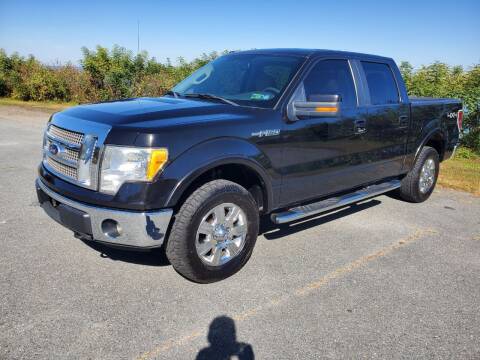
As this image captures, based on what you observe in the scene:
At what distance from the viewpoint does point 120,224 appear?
9.70 ft

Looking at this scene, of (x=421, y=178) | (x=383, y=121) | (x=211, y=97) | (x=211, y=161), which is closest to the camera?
(x=211, y=161)

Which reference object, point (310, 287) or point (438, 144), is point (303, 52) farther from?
point (438, 144)

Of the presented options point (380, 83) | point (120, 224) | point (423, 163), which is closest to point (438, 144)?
point (423, 163)

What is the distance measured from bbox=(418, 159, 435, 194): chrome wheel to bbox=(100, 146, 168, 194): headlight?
4306 mm

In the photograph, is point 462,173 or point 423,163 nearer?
point 423,163

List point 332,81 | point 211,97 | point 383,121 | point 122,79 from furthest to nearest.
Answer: point 122,79
point 383,121
point 332,81
point 211,97

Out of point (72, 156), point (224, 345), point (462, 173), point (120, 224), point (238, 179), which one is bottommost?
point (224, 345)

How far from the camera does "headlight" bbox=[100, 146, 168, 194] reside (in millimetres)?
2930

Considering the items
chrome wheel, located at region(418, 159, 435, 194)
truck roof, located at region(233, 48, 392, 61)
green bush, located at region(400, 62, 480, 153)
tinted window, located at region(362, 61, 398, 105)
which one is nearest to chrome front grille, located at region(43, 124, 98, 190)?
truck roof, located at region(233, 48, 392, 61)

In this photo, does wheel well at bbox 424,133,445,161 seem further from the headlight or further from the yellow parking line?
the headlight

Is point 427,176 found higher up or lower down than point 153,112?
lower down

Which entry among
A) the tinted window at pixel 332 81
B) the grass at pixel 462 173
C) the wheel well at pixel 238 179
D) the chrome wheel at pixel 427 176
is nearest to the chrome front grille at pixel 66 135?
the wheel well at pixel 238 179

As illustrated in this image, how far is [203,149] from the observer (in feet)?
10.3

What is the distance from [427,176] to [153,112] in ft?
14.6
